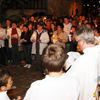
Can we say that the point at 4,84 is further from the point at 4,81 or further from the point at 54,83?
the point at 54,83

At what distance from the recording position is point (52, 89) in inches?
63.2

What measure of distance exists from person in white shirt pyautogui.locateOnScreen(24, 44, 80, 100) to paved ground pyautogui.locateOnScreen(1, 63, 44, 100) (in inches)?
130

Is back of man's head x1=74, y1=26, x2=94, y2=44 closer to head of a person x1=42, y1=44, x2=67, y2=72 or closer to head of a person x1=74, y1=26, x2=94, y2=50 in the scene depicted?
head of a person x1=74, y1=26, x2=94, y2=50

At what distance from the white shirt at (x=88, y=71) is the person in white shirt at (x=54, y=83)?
0.40 metres

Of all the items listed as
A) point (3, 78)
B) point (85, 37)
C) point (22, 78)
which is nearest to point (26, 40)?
point (22, 78)

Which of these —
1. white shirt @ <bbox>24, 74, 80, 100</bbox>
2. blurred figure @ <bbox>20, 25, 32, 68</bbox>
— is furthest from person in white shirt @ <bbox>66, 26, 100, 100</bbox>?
blurred figure @ <bbox>20, 25, 32, 68</bbox>

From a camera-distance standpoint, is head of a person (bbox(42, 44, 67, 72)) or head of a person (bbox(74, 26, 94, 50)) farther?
head of a person (bbox(74, 26, 94, 50))

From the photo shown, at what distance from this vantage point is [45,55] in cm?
163

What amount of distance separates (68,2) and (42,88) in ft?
79.4

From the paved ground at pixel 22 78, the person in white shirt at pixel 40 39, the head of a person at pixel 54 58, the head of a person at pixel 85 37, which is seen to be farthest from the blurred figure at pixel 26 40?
the head of a person at pixel 54 58

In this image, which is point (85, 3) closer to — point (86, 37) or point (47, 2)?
point (47, 2)

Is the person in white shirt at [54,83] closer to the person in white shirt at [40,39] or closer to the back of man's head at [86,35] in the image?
the back of man's head at [86,35]

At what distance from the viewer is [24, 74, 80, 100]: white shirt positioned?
1609 mm

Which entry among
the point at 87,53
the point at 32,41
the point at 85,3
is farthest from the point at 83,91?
the point at 85,3
